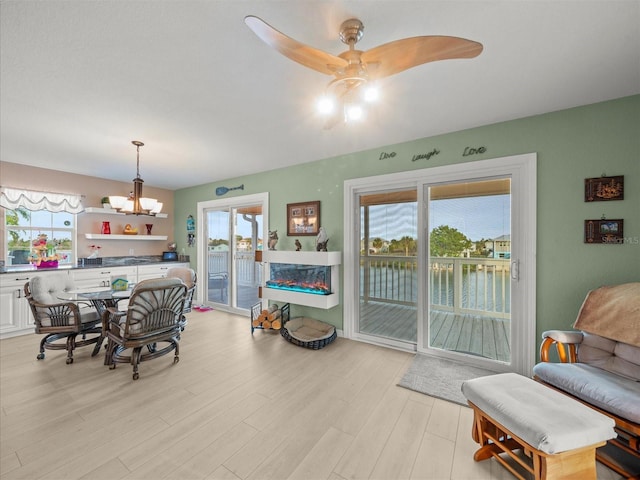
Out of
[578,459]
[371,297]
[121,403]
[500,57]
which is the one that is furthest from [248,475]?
[500,57]

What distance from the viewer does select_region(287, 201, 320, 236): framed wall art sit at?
12.7ft

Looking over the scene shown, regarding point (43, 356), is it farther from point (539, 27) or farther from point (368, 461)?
point (539, 27)

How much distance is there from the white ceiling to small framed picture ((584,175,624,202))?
0.67m

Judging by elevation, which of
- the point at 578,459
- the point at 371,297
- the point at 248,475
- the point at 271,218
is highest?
the point at 271,218

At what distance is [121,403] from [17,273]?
3.00m

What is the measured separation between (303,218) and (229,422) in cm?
268

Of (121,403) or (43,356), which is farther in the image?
(43,356)

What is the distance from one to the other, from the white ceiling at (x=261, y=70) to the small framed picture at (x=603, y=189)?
674 mm

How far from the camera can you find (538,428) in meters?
1.28

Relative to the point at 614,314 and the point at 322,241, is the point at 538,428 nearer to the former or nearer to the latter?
the point at 614,314

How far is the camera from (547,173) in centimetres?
248

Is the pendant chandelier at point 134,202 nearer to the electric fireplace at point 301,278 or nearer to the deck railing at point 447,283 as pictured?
the electric fireplace at point 301,278

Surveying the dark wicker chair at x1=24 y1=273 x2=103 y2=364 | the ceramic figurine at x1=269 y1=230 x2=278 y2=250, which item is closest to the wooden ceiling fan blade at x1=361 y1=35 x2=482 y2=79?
the ceramic figurine at x1=269 y1=230 x2=278 y2=250

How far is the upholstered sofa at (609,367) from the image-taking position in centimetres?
151
